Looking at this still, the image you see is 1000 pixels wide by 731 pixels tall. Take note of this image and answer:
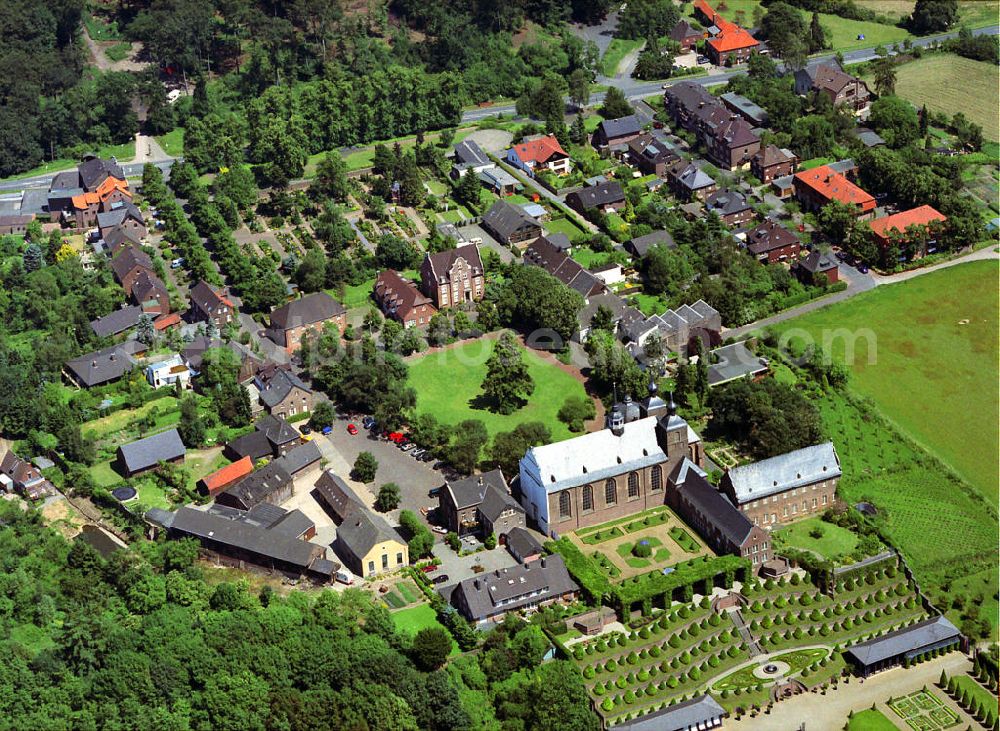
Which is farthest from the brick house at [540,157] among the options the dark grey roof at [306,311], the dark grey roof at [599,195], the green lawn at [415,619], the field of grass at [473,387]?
the green lawn at [415,619]

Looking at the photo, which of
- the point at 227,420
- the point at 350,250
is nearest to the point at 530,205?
the point at 350,250

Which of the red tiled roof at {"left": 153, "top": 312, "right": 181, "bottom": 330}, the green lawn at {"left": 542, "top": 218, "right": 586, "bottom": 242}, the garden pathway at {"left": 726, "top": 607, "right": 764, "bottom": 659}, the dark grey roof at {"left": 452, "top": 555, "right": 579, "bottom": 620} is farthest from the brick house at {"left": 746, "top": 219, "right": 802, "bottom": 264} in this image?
the red tiled roof at {"left": 153, "top": 312, "right": 181, "bottom": 330}

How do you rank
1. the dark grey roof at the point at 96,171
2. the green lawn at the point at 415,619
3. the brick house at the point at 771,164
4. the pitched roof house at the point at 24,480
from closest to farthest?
the green lawn at the point at 415,619 → the pitched roof house at the point at 24,480 → the brick house at the point at 771,164 → the dark grey roof at the point at 96,171

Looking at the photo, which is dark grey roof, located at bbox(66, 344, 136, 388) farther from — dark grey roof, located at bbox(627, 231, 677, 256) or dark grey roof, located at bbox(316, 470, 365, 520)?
dark grey roof, located at bbox(627, 231, 677, 256)

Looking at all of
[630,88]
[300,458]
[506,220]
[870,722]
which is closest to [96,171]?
[506,220]

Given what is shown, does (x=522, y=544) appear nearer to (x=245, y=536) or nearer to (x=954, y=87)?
(x=245, y=536)

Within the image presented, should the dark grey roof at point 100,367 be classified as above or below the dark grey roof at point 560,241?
below

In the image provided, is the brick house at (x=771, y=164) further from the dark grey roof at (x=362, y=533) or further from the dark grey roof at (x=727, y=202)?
the dark grey roof at (x=362, y=533)

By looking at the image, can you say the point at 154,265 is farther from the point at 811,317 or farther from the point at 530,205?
the point at 811,317
